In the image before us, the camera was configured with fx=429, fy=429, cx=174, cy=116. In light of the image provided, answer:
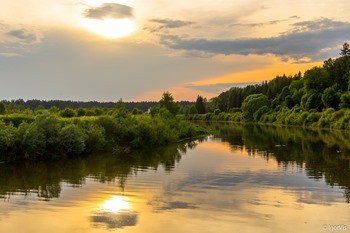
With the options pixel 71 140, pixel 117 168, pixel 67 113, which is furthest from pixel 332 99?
pixel 117 168

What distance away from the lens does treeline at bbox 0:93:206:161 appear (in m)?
34.5

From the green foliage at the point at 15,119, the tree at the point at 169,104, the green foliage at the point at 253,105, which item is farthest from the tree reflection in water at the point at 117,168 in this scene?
the green foliage at the point at 253,105

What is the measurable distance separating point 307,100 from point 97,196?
9564 centimetres

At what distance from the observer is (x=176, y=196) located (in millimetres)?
22078

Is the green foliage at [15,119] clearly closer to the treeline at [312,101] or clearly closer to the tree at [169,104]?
the tree at [169,104]

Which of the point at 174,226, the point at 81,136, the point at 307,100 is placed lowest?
the point at 174,226

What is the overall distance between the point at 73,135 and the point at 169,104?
4302cm

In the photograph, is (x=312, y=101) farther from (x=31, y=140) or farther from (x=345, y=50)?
(x=31, y=140)

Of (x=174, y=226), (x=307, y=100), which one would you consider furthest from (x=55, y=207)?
(x=307, y=100)

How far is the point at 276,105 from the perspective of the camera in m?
138

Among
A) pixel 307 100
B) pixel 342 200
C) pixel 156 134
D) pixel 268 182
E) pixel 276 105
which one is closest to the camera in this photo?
pixel 342 200

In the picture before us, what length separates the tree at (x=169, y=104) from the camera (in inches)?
3125

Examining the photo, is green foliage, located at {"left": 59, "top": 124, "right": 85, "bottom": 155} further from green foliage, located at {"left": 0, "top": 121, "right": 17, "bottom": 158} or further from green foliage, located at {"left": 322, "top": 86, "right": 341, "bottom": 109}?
green foliage, located at {"left": 322, "top": 86, "right": 341, "bottom": 109}

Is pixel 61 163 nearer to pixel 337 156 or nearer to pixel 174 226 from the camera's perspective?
pixel 174 226
